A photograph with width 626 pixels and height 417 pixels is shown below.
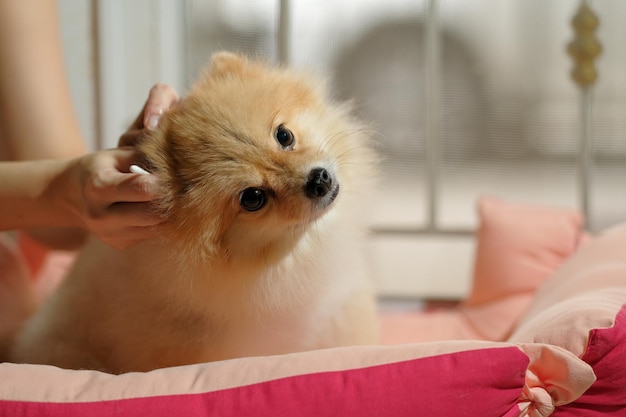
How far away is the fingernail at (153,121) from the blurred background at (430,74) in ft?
4.48

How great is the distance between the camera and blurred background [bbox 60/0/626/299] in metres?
2.58

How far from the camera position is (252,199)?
1201 mm

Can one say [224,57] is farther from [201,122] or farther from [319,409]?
[319,409]

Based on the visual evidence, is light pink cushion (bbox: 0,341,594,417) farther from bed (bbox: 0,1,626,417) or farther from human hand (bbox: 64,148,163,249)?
human hand (bbox: 64,148,163,249)

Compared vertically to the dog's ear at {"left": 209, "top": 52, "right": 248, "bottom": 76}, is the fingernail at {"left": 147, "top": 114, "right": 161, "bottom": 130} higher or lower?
lower

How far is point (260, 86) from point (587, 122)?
1.69 m

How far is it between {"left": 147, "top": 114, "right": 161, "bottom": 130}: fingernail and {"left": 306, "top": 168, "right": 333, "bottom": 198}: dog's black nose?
0.33 meters

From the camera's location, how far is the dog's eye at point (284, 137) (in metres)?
1.26

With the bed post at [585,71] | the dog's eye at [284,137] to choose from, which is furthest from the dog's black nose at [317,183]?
the bed post at [585,71]

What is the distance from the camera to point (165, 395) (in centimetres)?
101

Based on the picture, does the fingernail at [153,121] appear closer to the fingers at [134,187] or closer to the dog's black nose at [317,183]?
the fingers at [134,187]

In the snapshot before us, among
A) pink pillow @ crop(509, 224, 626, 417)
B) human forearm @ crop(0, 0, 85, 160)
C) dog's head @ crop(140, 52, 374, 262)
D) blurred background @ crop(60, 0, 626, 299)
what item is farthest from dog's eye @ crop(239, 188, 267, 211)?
blurred background @ crop(60, 0, 626, 299)

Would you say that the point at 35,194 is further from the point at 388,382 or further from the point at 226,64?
the point at 388,382

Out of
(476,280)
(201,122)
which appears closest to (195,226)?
(201,122)
